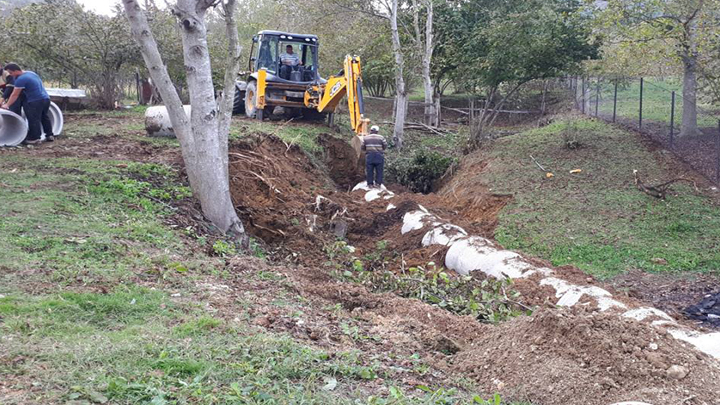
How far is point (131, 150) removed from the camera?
12914 millimetres

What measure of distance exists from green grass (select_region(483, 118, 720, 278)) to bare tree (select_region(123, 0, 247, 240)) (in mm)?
5488

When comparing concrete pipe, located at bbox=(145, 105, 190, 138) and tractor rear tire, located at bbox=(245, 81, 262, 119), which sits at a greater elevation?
tractor rear tire, located at bbox=(245, 81, 262, 119)

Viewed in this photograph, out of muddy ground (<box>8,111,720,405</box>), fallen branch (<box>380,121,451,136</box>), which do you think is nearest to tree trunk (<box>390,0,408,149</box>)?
fallen branch (<box>380,121,451,136</box>)

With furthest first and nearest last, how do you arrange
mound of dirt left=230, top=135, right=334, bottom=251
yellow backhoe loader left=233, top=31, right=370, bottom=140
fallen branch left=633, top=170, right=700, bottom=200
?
1. yellow backhoe loader left=233, top=31, right=370, bottom=140
2. fallen branch left=633, top=170, right=700, bottom=200
3. mound of dirt left=230, top=135, right=334, bottom=251

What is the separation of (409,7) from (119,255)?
2019 centimetres

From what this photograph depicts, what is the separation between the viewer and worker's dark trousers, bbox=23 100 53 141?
12602mm

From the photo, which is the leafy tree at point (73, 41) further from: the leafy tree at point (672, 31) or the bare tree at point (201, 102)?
the leafy tree at point (672, 31)

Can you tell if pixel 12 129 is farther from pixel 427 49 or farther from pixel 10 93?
pixel 427 49

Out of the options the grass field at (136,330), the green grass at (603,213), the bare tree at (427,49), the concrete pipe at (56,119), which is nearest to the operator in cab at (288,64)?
the bare tree at (427,49)

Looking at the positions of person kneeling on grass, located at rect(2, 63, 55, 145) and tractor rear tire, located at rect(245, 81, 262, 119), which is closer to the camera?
person kneeling on grass, located at rect(2, 63, 55, 145)

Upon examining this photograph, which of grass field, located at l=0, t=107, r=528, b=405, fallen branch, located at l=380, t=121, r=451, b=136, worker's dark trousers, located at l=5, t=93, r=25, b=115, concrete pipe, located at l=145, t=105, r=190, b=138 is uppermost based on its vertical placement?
worker's dark trousers, located at l=5, t=93, r=25, b=115

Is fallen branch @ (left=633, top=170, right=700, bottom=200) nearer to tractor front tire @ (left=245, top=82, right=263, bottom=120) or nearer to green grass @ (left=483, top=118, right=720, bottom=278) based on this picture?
green grass @ (left=483, top=118, right=720, bottom=278)

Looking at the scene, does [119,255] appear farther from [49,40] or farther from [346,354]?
[49,40]

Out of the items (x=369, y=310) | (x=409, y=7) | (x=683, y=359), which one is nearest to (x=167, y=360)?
(x=369, y=310)
